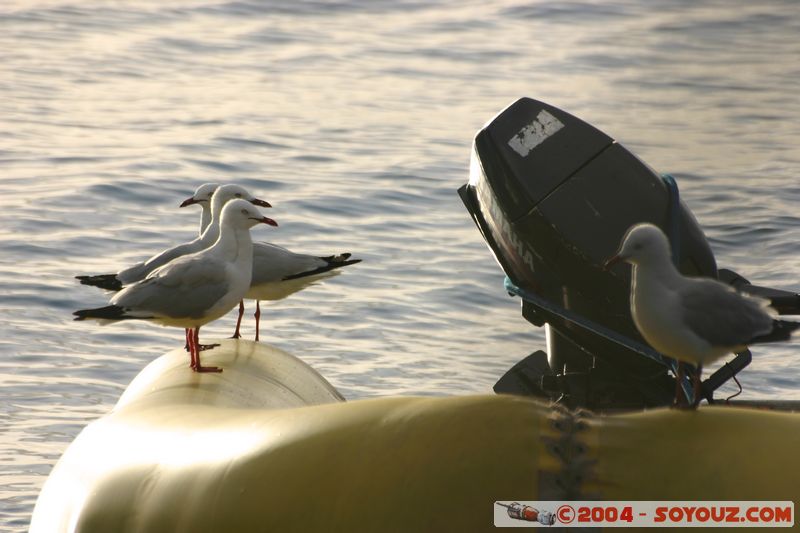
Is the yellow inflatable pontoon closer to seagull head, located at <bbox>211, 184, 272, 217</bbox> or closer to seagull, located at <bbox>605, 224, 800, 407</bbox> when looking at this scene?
seagull, located at <bbox>605, 224, 800, 407</bbox>

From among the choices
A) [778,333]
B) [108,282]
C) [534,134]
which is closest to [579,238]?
[534,134]

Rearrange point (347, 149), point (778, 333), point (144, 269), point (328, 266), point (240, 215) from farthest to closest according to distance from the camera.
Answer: point (347, 149)
point (328, 266)
point (144, 269)
point (240, 215)
point (778, 333)

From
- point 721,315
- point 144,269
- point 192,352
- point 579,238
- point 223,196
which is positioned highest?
point 721,315

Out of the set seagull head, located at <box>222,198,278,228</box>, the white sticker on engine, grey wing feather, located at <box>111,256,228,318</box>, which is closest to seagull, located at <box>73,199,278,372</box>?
grey wing feather, located at <box>111,256,228,318</box>

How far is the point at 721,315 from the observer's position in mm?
2912

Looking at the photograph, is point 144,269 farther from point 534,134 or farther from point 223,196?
point 534,134

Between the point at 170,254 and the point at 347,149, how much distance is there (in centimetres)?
641

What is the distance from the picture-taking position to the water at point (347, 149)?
7.13 metres

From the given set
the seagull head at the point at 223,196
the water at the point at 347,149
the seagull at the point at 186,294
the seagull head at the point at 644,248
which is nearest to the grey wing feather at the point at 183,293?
the seagull at the point at 186,294

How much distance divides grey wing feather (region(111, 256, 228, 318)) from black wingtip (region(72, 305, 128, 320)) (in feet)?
0.08

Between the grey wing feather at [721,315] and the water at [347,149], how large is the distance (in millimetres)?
2945

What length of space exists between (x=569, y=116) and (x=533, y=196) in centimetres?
36

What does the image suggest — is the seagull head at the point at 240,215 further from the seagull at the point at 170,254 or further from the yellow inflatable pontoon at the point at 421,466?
the yellow inflatable pontoon at the point at 421,466

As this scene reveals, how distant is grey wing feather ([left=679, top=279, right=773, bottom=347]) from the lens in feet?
9.46
